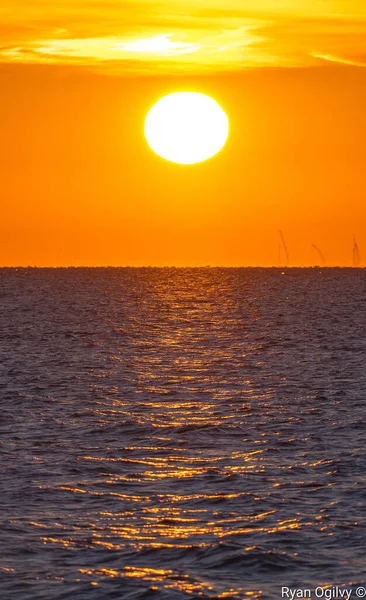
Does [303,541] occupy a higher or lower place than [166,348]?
lower

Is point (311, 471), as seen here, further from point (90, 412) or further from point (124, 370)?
point (124, 370)

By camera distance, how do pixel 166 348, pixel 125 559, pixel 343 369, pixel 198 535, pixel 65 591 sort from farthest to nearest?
pixel 166 348
pixel 343 369
pixel 198 535
pixel 125 559
pixel 65 591

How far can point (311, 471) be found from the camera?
122ft

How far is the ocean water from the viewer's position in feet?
88.1

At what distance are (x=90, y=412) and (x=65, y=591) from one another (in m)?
25.7

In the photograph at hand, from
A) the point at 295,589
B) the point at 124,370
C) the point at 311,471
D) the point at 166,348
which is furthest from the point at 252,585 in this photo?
the point at 166,348

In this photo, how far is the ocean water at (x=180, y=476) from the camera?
2686 centimetres

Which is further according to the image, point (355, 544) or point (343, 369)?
point (343, 369)

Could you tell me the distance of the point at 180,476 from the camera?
36.6m

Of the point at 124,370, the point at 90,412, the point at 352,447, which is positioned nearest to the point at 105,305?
the point at 124,370

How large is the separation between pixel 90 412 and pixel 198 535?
21.8 meters

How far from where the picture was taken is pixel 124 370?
71.0 m

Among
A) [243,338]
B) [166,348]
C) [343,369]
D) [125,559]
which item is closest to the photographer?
[125,559]

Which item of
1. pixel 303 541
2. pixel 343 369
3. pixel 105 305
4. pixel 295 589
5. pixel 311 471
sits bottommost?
pixel 295 589
